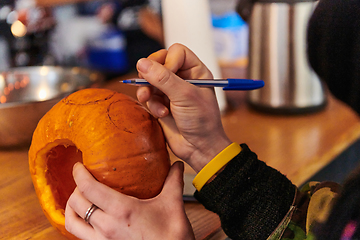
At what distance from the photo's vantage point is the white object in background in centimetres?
94

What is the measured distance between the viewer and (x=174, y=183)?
49 cm

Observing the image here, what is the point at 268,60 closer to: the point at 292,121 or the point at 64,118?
the point at 292,121

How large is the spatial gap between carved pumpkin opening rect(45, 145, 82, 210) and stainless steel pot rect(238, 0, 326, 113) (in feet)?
Result: 2.37

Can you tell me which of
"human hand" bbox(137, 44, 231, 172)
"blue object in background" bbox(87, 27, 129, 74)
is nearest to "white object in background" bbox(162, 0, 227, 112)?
"human hand" bbox(137, 44, 231, 172)

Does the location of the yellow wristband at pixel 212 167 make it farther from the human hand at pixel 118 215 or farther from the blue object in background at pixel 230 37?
the blue object in background at pixel 230 37

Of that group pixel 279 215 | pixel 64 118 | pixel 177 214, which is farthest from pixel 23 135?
pixel 279 215

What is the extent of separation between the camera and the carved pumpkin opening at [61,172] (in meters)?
0.51

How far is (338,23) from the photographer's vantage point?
752mm

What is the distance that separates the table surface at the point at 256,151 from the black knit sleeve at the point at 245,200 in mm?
54

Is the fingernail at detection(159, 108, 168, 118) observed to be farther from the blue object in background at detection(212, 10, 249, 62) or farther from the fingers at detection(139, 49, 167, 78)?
the blue object in background at detection(212, 10, 249, 62)

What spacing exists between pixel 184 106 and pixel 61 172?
257 millimetres

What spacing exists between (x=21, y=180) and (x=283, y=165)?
62 centimetres

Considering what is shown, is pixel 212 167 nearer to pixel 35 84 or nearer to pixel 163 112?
pixel 163 112

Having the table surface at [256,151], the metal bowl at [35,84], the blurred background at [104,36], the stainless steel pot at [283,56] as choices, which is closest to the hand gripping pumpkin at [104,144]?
the table surface at [256,151]
